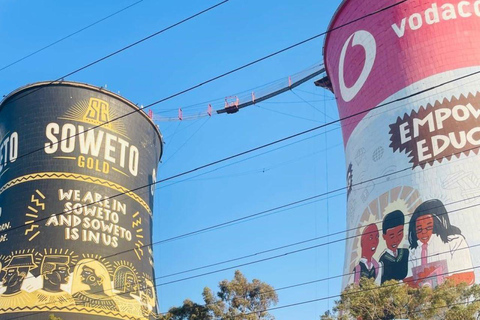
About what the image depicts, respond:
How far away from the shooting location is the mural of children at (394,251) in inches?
836

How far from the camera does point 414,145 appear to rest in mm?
22203

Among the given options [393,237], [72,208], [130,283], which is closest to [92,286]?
[130,283]

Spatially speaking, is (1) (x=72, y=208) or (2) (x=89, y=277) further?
(1) (x=72, y=208)

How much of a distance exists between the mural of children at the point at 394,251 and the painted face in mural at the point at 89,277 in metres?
12.1

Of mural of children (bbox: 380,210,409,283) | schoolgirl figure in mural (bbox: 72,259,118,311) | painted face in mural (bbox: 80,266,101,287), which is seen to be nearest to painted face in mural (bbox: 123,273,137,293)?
schoolgirl figure in mural (bbox: 72,259,118,311)

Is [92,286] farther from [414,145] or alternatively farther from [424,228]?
[414,145]

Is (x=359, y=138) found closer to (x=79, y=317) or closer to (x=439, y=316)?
(x=439, y=316)

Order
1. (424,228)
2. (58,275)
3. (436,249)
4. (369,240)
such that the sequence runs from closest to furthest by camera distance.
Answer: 1. (436,249)
2. (424,228)
3. (369,240)
4. (58,275)

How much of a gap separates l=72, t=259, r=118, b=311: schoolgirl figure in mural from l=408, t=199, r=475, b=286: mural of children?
512 inches

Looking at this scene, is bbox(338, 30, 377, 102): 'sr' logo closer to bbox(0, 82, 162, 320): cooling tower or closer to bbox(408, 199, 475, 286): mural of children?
bbox(408, 199, 475, 286): mural of children

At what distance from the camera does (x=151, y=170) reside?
3219cm

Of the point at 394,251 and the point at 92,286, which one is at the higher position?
the point at 92,286

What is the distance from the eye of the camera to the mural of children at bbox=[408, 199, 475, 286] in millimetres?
20328

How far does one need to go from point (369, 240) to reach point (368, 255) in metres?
0.53
